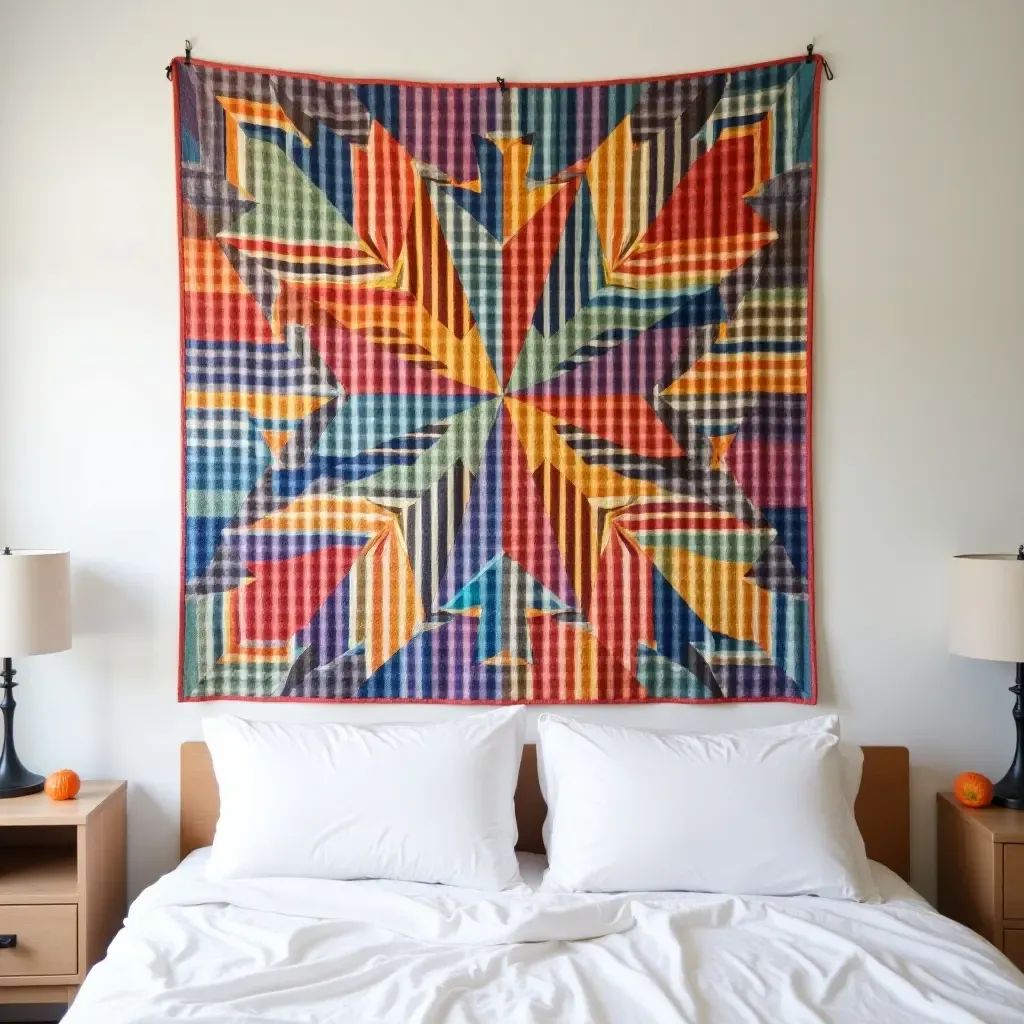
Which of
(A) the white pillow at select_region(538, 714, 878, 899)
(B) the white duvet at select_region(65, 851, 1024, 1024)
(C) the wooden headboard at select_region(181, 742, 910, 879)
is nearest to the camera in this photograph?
(B) the white duvet at select_region(65, 851, 1024, 1024)

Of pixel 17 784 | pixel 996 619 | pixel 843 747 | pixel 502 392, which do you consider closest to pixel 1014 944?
pixel 843 747

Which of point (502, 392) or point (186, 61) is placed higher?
point (186, 61)

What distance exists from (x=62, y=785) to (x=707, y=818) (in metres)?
1.57

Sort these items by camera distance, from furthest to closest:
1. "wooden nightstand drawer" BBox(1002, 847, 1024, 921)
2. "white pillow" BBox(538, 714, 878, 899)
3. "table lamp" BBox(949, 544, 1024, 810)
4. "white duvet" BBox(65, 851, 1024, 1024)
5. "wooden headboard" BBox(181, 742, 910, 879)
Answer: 1. "wooden headboard" BBox(181, 742, 910, 879)
2. "table lamp" BBox(949, 544, 1024, 810)
3. "wooden nightstand drawer" BBox(1002, 847, 1024, 921)
4. "white pillow" BBox(538, 714, 878, 899)
5. "white duvet" BBox(65, 851, 1024, 1024)

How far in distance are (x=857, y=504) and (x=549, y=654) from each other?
0.94m

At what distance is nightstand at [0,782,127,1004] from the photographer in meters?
2.33

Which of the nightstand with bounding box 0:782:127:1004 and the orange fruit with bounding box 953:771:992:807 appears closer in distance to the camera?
the nightstand with bounding box 0:782:127:1004

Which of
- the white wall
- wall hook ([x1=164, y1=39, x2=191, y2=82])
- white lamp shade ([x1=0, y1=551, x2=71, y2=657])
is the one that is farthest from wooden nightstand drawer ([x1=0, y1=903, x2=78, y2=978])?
wall hook ([x1=164, y1=39, x2=191, y2=82])

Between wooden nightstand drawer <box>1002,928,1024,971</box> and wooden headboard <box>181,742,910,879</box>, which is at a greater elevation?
wooden headboard <box>181,742,910,879</box>

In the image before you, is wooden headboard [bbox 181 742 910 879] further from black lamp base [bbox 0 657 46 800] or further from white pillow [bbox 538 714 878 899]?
black lamp base [bbox 0 657 46 800]

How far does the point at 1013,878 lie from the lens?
92.4 inches

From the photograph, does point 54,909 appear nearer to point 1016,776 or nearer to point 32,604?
point 32,604

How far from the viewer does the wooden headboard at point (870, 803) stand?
2664 millimetres

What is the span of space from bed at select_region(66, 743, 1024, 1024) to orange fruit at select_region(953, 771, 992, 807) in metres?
0.34
